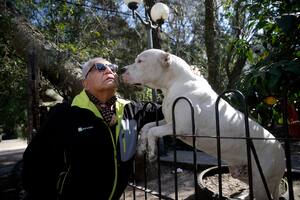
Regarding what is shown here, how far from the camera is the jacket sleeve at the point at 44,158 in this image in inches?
94.7

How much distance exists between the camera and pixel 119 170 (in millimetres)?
2451

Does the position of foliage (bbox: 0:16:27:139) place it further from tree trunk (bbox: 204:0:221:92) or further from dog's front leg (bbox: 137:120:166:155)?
tree trunk (bbox: 204:0:221:92)

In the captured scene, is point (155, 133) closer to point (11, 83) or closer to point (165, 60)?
point (165, 60)

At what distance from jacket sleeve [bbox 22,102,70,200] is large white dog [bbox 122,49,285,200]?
658 millimetres

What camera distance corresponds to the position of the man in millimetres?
2363

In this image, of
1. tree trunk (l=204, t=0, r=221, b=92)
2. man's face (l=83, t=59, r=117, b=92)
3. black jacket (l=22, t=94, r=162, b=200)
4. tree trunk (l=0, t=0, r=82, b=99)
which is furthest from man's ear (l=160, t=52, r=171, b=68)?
tree trunk (l=204, t=0, r=221, b=92)

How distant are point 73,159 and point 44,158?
22cm

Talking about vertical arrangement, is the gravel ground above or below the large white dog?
below

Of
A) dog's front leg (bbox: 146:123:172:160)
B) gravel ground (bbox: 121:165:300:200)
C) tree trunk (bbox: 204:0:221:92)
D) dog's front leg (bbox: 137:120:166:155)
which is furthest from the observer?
tree trunk (bbox: 204:0:221:92)

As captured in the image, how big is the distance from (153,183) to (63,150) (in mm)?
3616

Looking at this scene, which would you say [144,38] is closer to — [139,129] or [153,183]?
[153,183]

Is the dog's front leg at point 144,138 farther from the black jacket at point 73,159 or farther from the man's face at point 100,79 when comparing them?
the man's face at point 100,79

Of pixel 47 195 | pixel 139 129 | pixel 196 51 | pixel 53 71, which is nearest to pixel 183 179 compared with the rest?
pixel 53 71

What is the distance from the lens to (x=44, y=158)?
7.93ft
